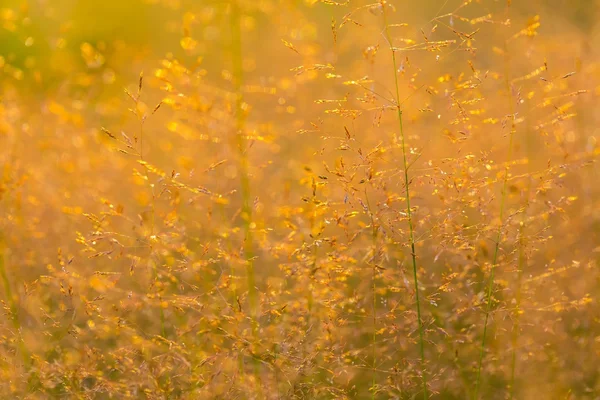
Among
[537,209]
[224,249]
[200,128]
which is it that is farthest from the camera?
[537,209]

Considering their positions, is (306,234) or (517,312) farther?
(306,234)

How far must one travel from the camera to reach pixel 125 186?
148 inches

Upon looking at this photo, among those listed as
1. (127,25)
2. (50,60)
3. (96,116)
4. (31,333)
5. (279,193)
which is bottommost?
(31,333)

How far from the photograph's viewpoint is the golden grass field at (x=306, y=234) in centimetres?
202

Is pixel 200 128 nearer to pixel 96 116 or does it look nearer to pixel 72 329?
pixel 72 329

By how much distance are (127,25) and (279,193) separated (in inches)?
138

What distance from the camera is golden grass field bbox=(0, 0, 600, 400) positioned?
79.6 inches

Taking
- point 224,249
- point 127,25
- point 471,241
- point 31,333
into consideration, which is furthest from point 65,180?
point 127,25

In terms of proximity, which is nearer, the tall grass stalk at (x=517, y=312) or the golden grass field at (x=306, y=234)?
the golden grass field at (x=306, y=234)

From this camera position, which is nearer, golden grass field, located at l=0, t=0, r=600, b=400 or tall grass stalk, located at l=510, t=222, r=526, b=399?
golden grass field, located at l=0, t=0, r=600, b=400

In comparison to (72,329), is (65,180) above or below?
above

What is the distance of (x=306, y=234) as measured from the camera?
2322mm

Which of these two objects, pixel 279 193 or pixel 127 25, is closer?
pixel 279 193

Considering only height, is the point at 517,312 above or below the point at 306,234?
below
